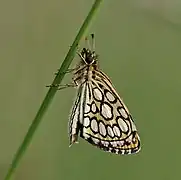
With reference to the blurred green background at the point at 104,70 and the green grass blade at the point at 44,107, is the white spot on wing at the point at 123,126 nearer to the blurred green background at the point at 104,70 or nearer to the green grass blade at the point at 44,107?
the green grass blade at the point at 44,107

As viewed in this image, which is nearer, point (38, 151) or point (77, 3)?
point (38, 151)

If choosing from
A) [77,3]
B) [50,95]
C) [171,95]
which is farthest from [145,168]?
[50,95]

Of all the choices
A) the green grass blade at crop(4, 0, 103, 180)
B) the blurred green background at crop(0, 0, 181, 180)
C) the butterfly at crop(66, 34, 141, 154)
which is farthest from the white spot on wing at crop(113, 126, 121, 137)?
the blurred green background at crop(0, 0, 181, 180)

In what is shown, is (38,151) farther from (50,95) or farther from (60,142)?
(50,95)

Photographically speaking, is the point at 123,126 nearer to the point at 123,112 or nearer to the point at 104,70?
the point at 123,112

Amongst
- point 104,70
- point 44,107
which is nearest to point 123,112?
point 44,107
